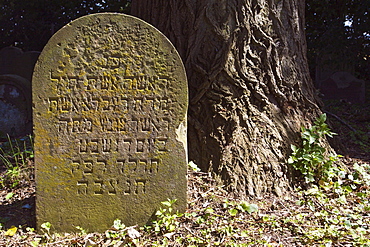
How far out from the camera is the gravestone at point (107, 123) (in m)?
3.05

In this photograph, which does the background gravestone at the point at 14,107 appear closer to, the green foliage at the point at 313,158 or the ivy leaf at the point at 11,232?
the ivy leaf at the point at 11,232

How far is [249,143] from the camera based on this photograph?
3.79 meters

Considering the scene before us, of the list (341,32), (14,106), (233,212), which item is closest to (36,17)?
(14,106)

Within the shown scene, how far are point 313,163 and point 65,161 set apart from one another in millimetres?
2339

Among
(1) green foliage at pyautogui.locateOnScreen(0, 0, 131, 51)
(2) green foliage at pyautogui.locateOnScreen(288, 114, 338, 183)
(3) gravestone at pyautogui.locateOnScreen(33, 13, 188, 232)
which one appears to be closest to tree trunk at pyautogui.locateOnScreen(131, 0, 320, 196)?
(2) green foliage at pyautogui.locateOnScreen(288, 114, 338, 183)

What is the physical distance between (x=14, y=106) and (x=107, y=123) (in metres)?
4.70

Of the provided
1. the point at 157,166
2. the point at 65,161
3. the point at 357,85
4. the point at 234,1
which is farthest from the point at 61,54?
the point at 357,85

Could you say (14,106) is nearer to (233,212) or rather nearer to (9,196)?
(9,196)

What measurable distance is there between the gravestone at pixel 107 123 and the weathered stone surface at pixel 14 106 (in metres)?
4.42

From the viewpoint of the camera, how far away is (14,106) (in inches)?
281

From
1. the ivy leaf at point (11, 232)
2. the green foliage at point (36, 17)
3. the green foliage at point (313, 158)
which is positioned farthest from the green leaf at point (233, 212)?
the green foliage at point (36, 17)

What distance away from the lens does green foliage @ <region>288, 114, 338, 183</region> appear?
385 centimetres

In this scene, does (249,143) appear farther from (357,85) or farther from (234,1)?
(357,85)

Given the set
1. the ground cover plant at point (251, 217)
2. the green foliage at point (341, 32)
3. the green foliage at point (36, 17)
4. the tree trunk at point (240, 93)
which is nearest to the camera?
→ the ground cover plant at point (251, 217)
